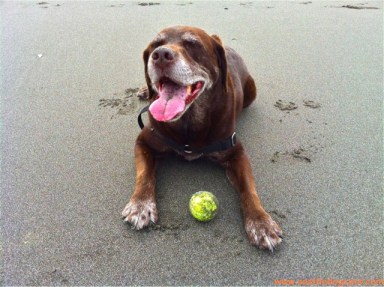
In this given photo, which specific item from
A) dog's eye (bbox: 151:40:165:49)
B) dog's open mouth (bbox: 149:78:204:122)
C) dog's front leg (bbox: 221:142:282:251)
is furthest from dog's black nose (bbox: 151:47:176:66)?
dog's front leg (bbox: 221:142:282:251)

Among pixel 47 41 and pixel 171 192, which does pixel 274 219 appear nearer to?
pixel 171 192

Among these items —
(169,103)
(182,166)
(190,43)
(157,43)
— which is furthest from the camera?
(182,166)

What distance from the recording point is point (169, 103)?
8.68ft

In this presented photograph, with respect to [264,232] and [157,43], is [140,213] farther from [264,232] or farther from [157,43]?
[157,43]

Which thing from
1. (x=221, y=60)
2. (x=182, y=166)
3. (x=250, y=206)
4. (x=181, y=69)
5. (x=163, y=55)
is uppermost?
(x=163, y=55)

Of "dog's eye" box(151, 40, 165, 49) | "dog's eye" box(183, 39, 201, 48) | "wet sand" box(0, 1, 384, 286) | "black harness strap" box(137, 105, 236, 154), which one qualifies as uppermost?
"dog's eye" box(183, 39, 201, 48)

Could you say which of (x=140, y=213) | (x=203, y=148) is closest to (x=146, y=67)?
(x=203, y=148)

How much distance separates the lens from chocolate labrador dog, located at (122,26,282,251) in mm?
2486

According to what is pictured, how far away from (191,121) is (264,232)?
1102 mm

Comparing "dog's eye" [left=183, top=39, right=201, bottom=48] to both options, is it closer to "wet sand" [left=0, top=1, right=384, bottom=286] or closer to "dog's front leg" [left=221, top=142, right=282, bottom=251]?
"dog's front leg" [left=221, top=142, right=282, bottom=251]

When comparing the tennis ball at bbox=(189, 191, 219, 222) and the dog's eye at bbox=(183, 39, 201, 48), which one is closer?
the tennis ball at bbox=(189, 191, 219, 222)

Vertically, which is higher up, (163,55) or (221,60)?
(163,55)

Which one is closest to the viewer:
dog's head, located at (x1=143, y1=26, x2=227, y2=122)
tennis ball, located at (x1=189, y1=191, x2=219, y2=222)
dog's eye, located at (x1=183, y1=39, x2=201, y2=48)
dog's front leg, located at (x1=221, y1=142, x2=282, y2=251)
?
dog's front leg, located at (x1=221, y1=142, x2=282, y2=251)

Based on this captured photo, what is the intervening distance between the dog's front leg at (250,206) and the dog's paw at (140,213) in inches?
27.1
